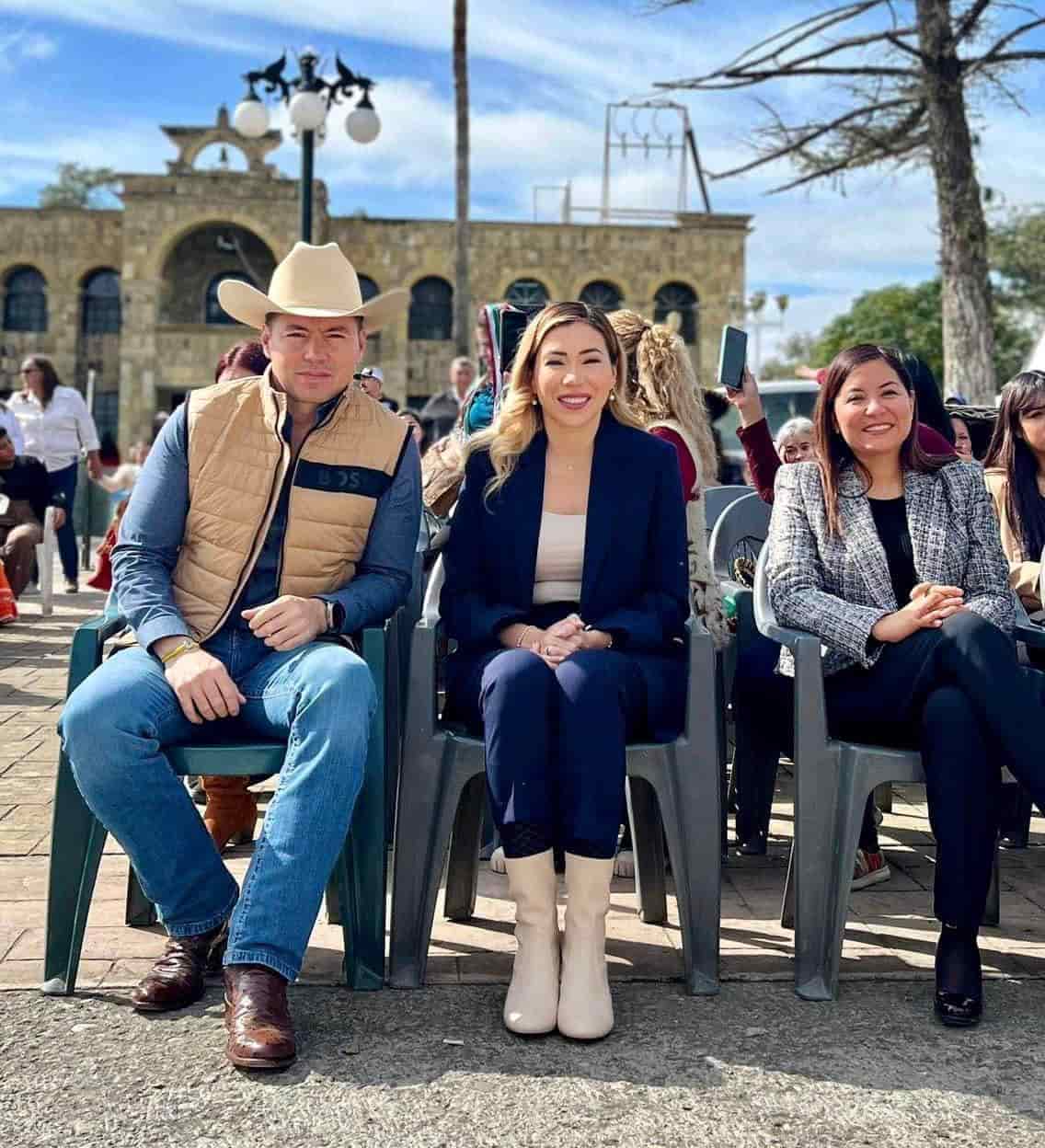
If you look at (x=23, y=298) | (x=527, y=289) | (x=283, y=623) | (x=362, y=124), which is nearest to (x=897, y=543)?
(x=283, y=623)

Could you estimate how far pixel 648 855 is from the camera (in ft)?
12.4

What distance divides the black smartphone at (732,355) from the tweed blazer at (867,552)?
31.6 inches

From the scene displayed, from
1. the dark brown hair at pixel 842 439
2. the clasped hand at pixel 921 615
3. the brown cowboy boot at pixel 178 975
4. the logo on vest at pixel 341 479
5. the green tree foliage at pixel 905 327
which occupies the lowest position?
the brown cowboy boot at pixel 178 975

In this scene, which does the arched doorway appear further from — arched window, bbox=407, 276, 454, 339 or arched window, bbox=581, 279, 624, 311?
arched window, bbox=581, 279, 624, 311

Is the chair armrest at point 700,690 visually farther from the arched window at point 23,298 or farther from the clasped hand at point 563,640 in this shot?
the arched window at point 23,298

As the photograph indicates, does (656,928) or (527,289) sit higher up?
(527,289)

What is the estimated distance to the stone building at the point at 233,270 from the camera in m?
35.1

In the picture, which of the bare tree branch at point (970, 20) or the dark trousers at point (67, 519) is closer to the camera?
the dark trousers at point (67, 519)

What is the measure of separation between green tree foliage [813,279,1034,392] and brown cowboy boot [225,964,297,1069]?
56.6m

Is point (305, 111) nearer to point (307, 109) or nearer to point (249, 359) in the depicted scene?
point (307, 109)

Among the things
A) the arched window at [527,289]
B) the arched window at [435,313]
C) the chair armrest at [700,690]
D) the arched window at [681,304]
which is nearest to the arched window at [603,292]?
the arched window at [681,304]

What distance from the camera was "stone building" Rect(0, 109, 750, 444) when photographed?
35094mm

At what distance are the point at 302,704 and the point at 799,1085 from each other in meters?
1.35

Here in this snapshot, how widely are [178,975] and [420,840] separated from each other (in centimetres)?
64
